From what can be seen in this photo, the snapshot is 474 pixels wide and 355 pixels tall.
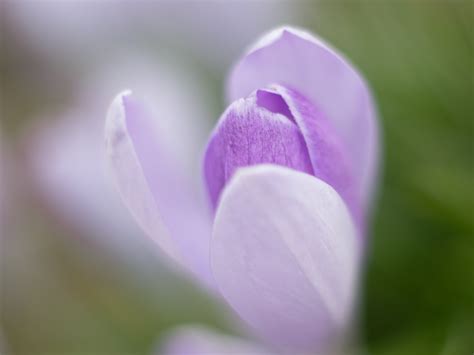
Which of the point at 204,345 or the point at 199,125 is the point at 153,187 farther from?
the point at 199,125

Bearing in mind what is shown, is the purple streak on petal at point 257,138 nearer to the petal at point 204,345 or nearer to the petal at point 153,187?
the petal at point 153,187

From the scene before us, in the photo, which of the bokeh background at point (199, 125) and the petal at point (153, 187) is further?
the bokeh background at point (199, 125)

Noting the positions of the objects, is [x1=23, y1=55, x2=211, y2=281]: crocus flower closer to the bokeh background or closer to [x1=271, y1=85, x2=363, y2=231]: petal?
the bokeh background

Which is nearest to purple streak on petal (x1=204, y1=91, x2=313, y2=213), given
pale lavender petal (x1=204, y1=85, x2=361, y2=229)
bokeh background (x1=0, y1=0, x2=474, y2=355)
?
pale lavender petal (x1=204, y1=85, x2=361, y2=229)

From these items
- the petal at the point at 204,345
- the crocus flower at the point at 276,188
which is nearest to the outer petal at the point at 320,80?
the crocus flower at the point at 276,188

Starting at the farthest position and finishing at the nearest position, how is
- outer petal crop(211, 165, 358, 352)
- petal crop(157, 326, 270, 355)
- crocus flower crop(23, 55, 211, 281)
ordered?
crocus flower crop(23, 55, 211, 281), petal crop(157, 326, 270, 355), outer petal crop(211, 165, 358, 352)

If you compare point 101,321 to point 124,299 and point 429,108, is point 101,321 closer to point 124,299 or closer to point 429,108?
point 124,299
